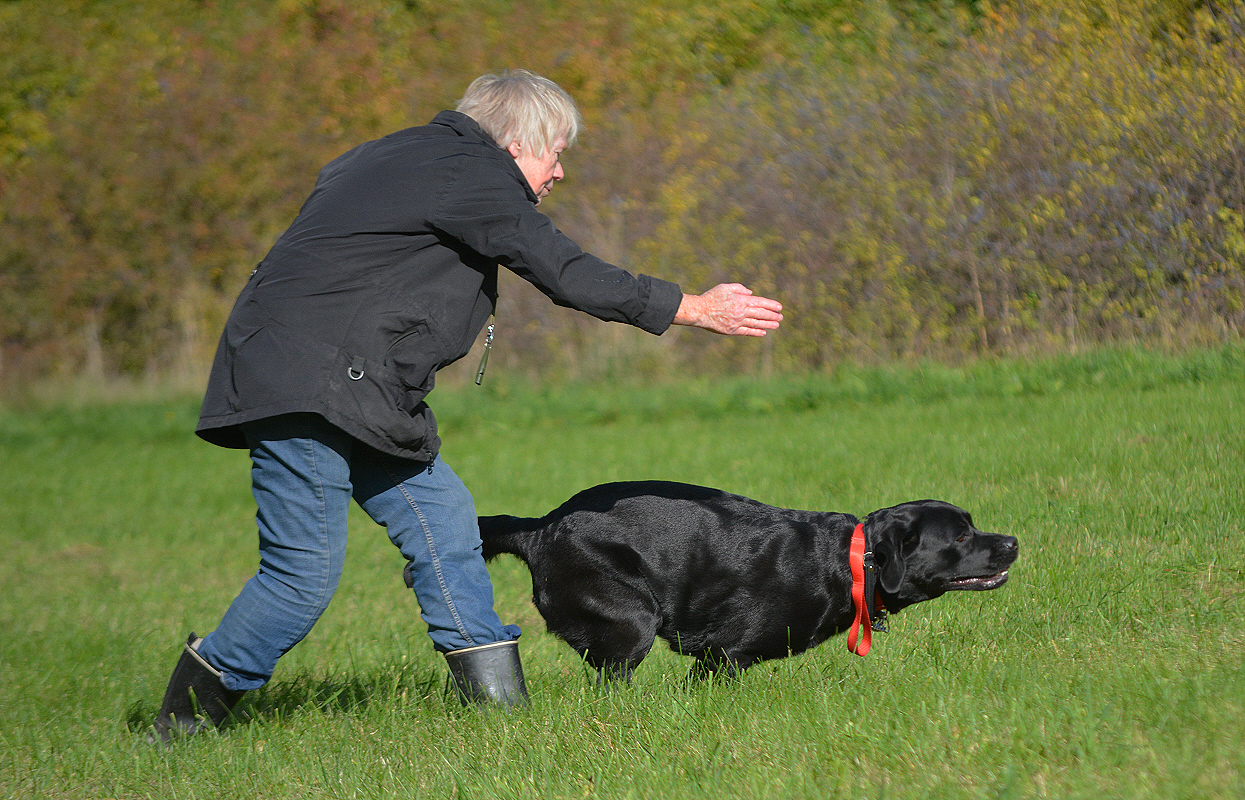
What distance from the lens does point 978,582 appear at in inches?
156

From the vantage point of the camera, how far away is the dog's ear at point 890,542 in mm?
3816

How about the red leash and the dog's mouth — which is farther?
the dog's mouth

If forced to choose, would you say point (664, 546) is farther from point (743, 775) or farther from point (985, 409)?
point (985, 409)

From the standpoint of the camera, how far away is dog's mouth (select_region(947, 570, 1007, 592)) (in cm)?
396

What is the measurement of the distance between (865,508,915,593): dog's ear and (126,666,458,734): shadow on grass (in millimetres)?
1568

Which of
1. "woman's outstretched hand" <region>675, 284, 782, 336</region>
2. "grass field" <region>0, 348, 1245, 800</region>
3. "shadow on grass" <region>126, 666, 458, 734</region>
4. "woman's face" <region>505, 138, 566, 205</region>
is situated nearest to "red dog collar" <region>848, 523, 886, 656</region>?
"grass field" <region>0, 348, 1245, 800</region>

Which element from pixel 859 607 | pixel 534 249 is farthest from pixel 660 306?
pixel 859 607

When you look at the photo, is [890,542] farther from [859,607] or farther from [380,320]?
[380,320]

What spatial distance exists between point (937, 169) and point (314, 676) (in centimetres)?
952

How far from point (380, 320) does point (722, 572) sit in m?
1.57

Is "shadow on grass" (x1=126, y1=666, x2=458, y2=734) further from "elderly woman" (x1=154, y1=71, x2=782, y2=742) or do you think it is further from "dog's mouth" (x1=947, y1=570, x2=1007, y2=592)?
"dog's mouth" (x1=947, y1=570, x2=1007, y2=592)

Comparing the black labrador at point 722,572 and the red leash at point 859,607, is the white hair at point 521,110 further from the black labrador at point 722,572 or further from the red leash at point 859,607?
the red leash at point 859,607

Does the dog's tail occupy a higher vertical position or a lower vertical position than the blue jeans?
lower

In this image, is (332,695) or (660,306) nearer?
(660,306)
